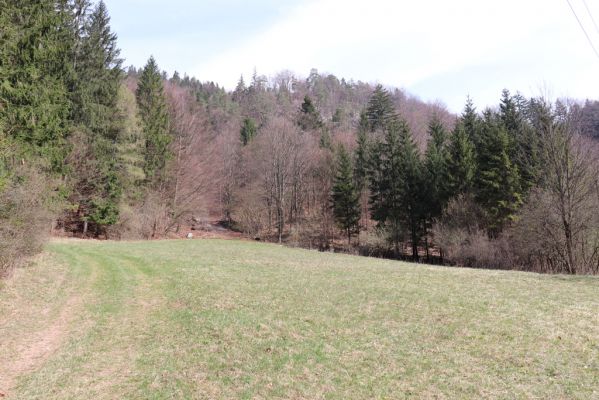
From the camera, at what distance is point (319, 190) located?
6397cm

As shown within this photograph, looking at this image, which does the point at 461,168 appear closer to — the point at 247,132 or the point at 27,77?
the point at 27,77

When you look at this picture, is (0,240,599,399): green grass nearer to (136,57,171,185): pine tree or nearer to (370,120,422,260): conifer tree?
(136,57,171,185): pine tree

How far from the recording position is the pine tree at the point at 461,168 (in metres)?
39.3

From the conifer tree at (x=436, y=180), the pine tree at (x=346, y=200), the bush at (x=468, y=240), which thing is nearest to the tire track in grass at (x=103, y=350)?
the bush at (x=468, y=240)

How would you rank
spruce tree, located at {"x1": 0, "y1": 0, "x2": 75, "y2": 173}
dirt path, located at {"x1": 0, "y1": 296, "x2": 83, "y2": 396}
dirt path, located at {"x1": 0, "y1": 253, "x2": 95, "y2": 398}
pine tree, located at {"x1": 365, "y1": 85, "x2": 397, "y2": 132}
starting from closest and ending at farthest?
dirt path, located at {"x1": 0, "y1": 296, "x2": 83, "y2": 396}, dirt path, located at {"x1": 0, "y1": 253, "x2": 95, "y2": 398}, spruce tree, located at {"x1": 0, "y1": 0, "x2": 75, "y2": 173}, pine tree, located at {"x1": 365, "y1": 85, "x2": 397, "y2": 132}

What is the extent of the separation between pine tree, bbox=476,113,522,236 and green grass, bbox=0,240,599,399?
2125cm

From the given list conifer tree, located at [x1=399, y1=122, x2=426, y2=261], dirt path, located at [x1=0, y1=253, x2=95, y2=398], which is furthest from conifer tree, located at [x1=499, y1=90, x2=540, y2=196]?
dirt path, located at [x1=0, y1=253, x2=95, y2=398]

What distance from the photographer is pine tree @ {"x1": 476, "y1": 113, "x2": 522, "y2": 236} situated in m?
35.1

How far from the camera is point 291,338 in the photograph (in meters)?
8.54

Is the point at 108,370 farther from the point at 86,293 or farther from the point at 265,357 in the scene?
the point at 86,293

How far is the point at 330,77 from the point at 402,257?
98.9 metres

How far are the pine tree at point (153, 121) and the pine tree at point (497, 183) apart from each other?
3243cm

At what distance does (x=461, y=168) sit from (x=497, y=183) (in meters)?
4.76

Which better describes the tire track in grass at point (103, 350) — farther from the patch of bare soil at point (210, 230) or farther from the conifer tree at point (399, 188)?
the patch of bare soil at point (210, 230)
